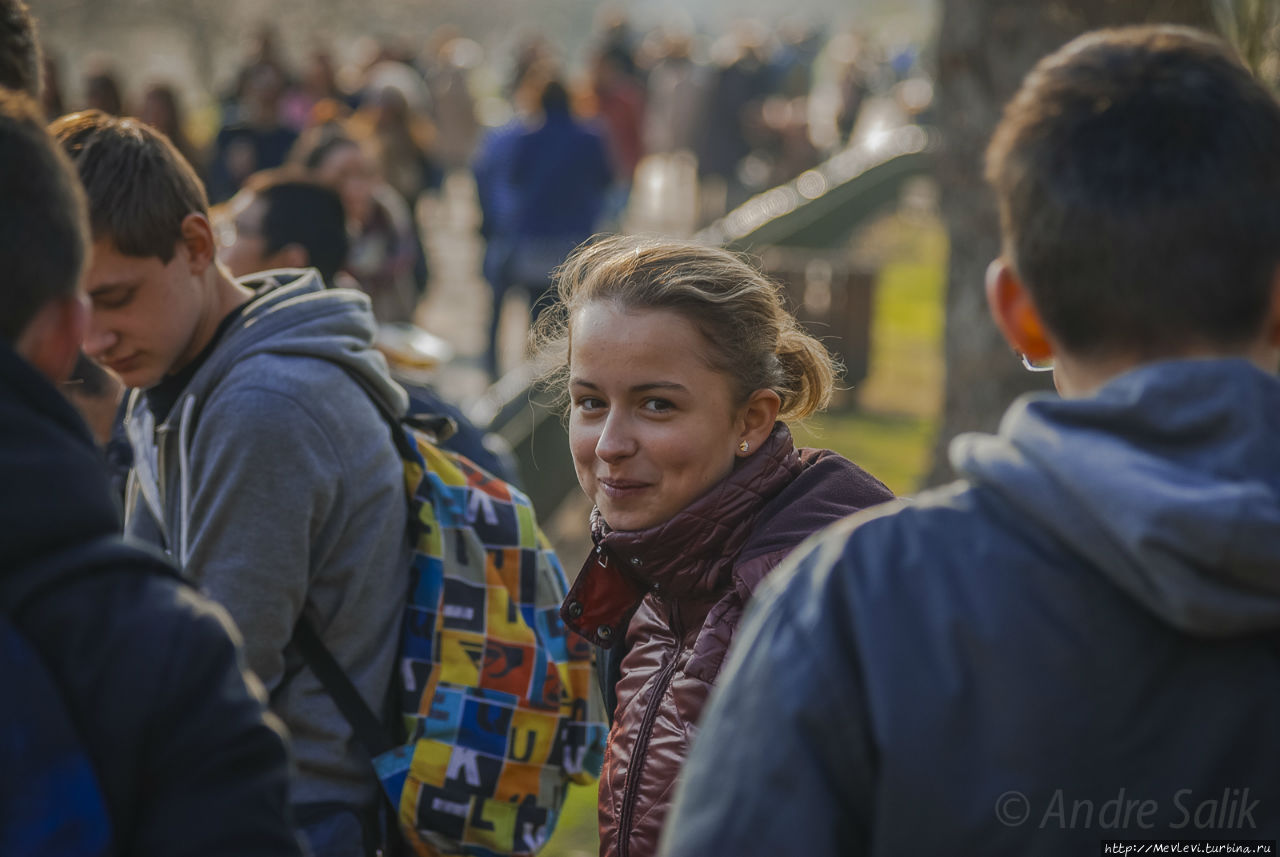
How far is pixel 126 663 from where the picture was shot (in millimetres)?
Result: 1430

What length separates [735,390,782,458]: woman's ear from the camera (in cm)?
263

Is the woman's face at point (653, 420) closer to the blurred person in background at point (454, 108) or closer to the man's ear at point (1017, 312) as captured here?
the man's ear at point (1017, 312)

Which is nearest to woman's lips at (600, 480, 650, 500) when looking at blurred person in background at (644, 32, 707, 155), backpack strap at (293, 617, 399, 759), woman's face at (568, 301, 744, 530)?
woman's face at (568, 301, 744, 530)

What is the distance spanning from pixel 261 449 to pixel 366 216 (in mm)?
4485

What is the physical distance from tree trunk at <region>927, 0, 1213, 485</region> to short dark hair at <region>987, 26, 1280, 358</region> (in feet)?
18.1

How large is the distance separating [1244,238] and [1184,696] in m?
0.49

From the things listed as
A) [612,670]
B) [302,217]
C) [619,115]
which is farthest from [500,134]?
[612,670]

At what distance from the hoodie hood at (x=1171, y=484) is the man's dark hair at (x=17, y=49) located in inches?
84.9

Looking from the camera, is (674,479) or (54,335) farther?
(674,479)

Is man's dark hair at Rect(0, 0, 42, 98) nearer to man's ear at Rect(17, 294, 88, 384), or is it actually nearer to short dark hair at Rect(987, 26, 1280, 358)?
man's ear at Rect(17, 294, 88, 384)

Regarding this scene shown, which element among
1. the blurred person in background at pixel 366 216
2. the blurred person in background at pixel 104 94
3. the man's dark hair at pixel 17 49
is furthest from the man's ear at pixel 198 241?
the blurred person in background at pixel 104 94

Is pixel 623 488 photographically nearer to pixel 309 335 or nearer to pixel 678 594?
pixel 678 594

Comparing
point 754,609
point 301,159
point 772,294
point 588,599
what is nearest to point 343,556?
point 588,599

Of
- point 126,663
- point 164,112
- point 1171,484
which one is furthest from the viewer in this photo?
point 164,112
